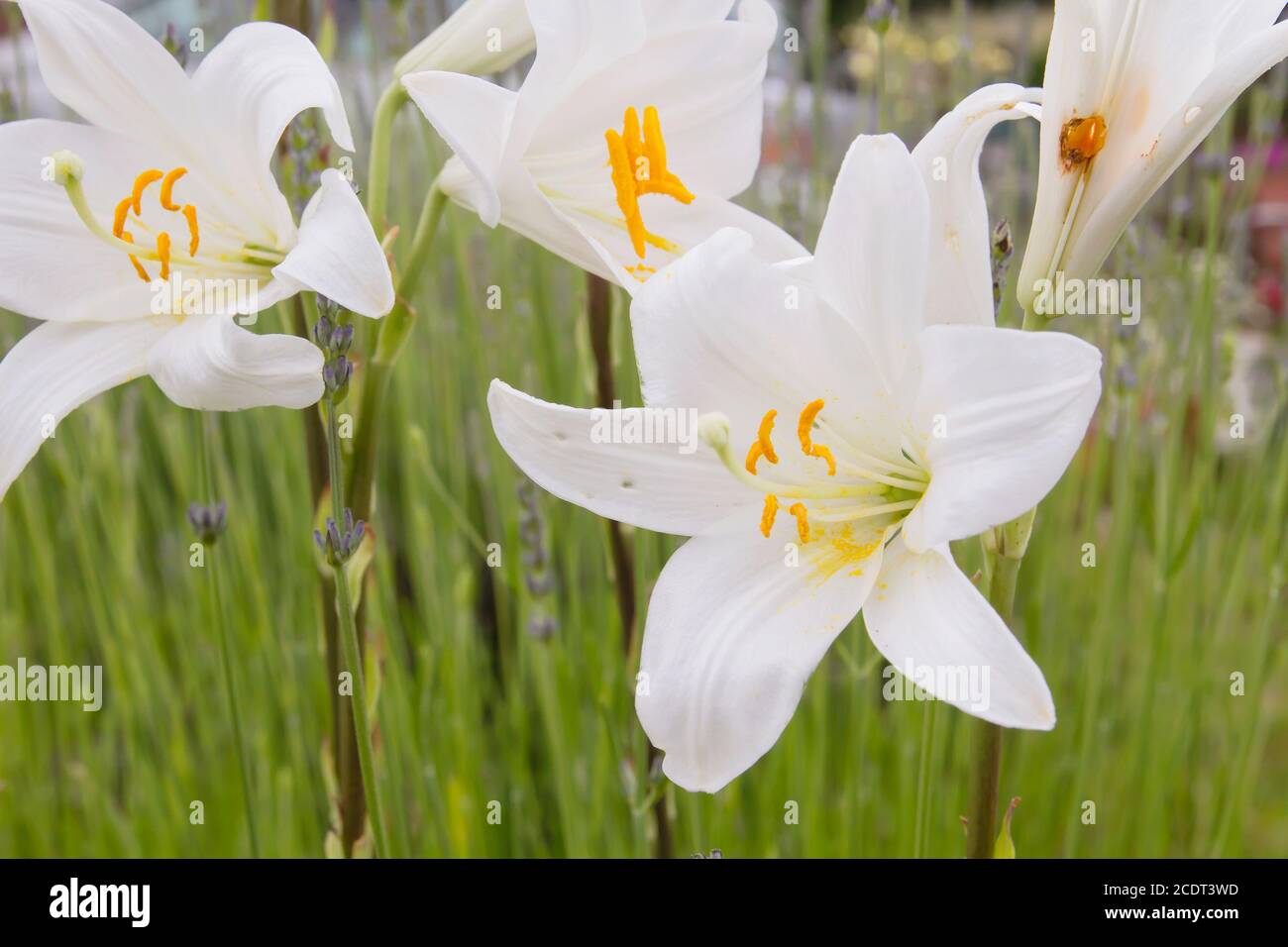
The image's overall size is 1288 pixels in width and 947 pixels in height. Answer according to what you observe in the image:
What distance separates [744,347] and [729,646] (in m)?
0.16

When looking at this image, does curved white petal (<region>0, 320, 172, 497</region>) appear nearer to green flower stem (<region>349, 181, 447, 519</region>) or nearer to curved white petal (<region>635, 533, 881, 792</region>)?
green flower stem (<region>349, 181, 447, 519</region>)

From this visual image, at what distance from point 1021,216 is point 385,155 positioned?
6.25 feet

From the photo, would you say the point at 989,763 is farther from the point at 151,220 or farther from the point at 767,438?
the point at 151,220

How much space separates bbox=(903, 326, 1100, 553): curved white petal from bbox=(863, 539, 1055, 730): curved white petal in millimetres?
21

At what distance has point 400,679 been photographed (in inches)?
50.6

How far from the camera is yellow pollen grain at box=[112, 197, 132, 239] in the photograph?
2.40 ft

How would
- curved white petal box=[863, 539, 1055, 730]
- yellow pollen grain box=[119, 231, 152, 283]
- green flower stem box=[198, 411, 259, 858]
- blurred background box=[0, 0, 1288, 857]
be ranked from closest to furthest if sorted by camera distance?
curved white petal box=[863, 539, 1055, 730] → yellow pollen grain box=[119, 231, 152, 283] → green flower stem box=[198, 411, 259, 858] → blurred background box=[0, 0, 1288, 857]

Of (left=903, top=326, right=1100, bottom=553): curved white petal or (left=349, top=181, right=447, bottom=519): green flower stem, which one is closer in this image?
(left=903, top=326, right=1100, bottom=553): curved white petal

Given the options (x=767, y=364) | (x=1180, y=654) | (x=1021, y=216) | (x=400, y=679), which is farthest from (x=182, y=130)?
(x=1021, y=216)

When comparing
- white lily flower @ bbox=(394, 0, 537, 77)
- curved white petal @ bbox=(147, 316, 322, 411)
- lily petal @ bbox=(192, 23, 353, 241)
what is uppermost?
white lily flower @ bbox=(394, 0, 537, 77)

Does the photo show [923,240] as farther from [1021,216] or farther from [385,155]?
[1021,216]

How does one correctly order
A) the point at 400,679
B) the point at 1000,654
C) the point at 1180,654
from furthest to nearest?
the point at 1180,654
the point at 400,679
the point at 1000,654

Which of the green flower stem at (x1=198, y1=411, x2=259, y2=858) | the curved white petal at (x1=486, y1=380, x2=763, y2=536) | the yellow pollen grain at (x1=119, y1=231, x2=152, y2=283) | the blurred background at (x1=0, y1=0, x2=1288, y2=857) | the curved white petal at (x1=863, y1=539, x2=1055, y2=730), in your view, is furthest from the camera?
the blurred background at (x1=0, y1=0, x2=1288, y2=857)

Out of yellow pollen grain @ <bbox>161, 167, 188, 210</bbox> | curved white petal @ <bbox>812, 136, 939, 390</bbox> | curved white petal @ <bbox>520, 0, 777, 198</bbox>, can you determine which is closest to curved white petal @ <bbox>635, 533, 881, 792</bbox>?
curved white petal @ <bbox>812, 136, 939, 390</bbox>
